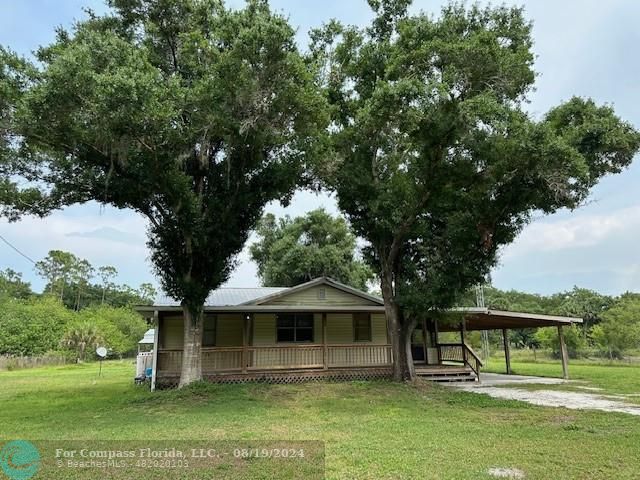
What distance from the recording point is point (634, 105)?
42.8ft

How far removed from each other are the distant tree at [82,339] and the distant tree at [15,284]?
31836 millimetres

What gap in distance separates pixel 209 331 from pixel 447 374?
901cm

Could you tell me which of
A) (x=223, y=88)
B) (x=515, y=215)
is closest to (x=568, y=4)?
(x=515, y=215)

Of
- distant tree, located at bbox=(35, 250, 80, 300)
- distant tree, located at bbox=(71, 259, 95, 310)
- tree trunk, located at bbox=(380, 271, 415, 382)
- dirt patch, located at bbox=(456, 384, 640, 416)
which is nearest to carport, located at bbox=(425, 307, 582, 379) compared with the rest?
tree trunk, located at bbox=(380, 271, 415, 382)

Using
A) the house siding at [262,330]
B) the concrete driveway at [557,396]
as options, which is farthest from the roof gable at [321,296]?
the concrete driveway at [557,396]

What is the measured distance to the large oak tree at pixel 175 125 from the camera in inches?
355

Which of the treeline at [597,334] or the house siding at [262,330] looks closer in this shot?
the house siding at [262,330]

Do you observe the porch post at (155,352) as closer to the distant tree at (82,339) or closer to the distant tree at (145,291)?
the distant tree at (82,339)

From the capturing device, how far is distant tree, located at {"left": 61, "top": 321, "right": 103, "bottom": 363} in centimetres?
3712

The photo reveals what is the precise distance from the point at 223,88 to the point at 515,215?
8.81 metres

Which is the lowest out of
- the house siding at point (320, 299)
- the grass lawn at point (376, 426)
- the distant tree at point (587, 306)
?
the grass lawn at point (376, 426)

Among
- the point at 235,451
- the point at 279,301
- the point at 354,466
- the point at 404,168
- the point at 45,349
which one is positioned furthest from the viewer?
the point at 45,349

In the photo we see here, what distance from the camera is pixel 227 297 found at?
17391 millimetres

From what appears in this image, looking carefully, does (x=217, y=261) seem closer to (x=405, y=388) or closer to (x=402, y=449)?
(x=405, y=388)
